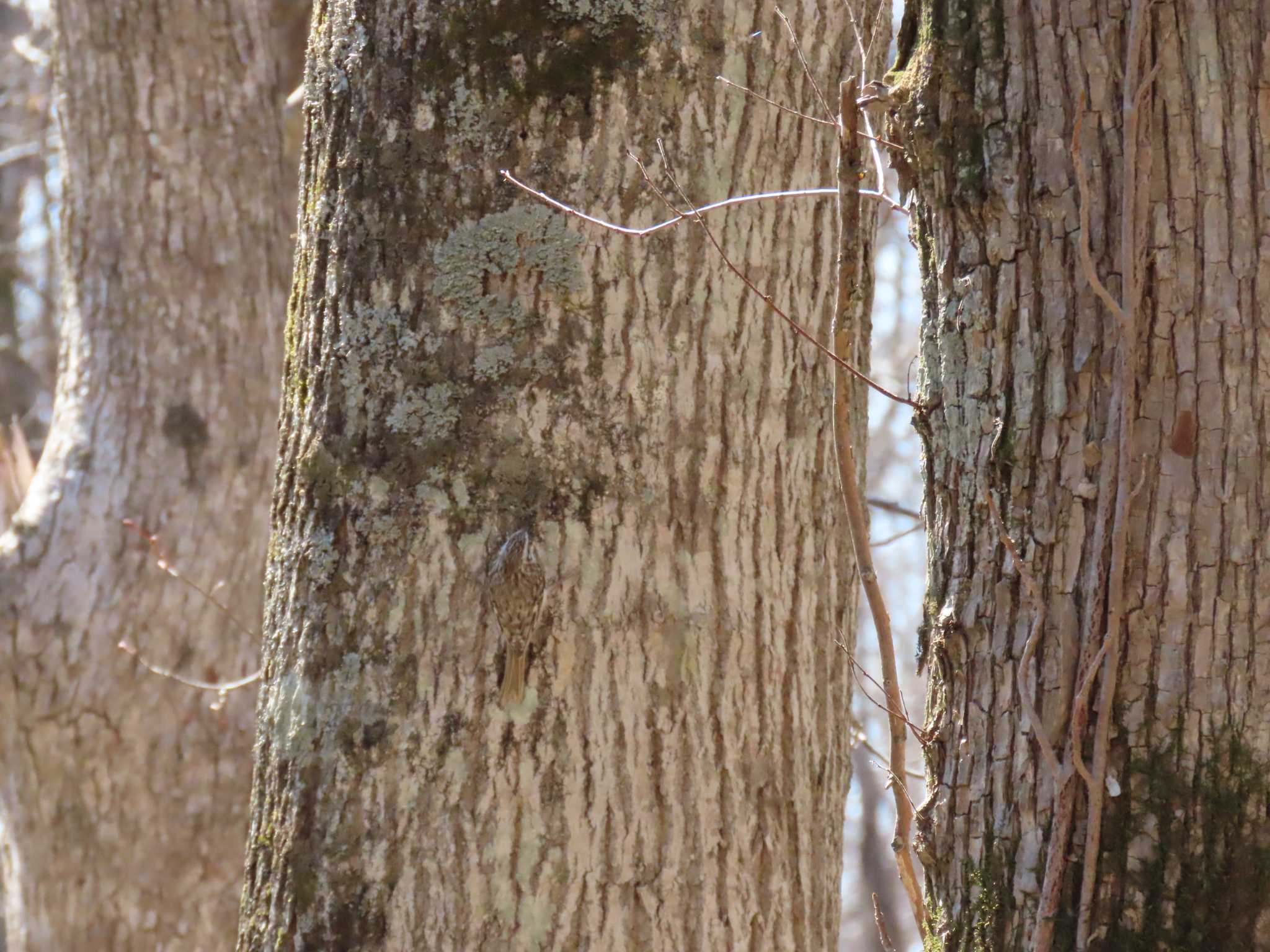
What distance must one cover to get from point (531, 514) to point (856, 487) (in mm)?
540

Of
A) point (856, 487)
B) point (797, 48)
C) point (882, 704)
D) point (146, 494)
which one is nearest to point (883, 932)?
point (882, 704)

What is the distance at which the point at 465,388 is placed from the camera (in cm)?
202

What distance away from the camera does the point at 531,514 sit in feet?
6.59

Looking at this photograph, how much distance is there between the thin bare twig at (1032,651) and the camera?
1.42 meters

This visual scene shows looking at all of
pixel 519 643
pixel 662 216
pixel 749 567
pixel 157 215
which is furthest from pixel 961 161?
pixel 157 215

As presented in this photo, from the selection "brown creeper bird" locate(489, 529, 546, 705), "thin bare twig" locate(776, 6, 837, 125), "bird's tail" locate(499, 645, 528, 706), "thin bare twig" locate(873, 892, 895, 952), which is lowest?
"thin bare twig" locate(873, 892, 895, 952)

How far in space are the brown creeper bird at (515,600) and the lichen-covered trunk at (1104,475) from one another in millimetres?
714

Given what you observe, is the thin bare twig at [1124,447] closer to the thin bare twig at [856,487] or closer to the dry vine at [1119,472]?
the dry vine at [1119,472]

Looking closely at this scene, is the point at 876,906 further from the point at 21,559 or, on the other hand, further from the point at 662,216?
the point at 21,559

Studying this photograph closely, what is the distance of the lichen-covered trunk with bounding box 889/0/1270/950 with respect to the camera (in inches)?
53.2

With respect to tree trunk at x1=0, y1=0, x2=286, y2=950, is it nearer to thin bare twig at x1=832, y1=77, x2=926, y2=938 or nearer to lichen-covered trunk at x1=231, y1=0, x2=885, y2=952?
lichen-covered trunk at x1=231, y1=0, x2=885, y2=952

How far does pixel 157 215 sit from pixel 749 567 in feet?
9.90

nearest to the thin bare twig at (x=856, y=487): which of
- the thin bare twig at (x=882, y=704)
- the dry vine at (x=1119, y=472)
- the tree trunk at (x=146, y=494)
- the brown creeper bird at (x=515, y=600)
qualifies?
the thin bare twig at (x=882, y=704)

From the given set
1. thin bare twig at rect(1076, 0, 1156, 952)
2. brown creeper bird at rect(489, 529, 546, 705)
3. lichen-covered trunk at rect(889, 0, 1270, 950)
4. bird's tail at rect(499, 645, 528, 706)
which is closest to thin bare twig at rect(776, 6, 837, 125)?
lichen-covered trunk at rect(889, 0, 1270, 950)
